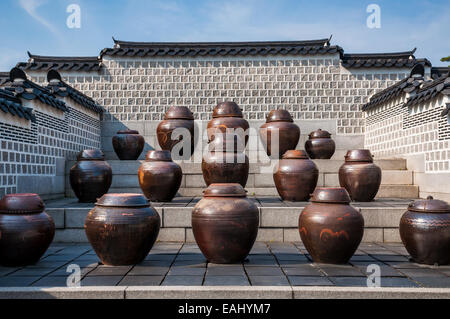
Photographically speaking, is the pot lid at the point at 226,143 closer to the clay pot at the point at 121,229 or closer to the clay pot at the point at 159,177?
the clay pot at the point at 159,177

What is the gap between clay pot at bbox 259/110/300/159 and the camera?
8.48 metres

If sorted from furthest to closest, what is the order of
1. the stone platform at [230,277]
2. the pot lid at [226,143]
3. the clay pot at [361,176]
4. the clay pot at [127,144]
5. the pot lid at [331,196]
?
the clay pot at [127,144] → the clay pot at [361,176] → the pot lid at [226,143] → the pot lid at [331,196] → the stone platform at [230,277]

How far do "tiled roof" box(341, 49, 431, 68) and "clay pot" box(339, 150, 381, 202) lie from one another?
240 inches

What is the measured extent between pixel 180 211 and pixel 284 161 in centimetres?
196

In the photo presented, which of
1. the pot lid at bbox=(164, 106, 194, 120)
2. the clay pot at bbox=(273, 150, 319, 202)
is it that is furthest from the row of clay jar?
the pot lid at bbox=(164, 106, 194, 120)

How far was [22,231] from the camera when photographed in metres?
4.43

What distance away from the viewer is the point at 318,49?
40.5 feet

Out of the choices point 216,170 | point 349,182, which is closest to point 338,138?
point 349,182

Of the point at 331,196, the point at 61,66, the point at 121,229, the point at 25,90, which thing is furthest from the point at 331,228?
the point at 61,66

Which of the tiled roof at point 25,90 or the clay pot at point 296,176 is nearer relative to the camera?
the clay pot at point 296,176

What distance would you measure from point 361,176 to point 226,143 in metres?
2.29

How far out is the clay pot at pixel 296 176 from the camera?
21.5 feet

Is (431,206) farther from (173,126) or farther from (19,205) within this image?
(173,126)

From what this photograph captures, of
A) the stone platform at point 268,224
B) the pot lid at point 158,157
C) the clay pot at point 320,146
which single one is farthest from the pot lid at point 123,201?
the clay pot at point 320,146
